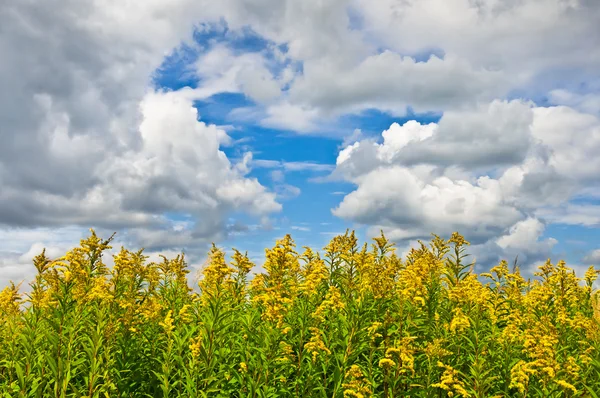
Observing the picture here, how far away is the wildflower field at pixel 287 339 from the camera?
336 inches

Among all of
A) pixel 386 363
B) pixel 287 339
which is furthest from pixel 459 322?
pixel 287 339

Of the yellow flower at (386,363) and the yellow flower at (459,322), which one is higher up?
the yellow flower at (459,322)

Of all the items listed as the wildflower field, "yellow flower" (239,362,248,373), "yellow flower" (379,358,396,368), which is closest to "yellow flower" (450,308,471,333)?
the wildflower field

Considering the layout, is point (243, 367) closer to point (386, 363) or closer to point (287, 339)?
point (287, 339)

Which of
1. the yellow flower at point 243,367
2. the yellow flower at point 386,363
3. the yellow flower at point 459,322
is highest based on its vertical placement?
the yellow flower at point 459,322

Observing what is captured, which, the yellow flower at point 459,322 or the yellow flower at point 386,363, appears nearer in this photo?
the yellow flower at point 386,363

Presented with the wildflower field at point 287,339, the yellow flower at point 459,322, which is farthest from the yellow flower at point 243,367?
the yellow flower at point 459,322

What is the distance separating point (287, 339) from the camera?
9234 millimetres

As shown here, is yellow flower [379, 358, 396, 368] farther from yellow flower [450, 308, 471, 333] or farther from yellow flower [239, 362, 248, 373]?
yellow flower [239, 362, 248, 373]

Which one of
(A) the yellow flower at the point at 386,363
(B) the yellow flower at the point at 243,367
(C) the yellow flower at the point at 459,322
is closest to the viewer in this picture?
(A) the yellow flower at the point at 386,363

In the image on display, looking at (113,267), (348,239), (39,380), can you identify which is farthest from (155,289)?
(348,239)

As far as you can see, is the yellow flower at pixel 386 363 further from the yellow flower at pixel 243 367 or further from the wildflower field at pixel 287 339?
the yellow flower at pixel 243 367

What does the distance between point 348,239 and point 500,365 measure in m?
3.84

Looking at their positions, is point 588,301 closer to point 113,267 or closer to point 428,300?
point 428,300
